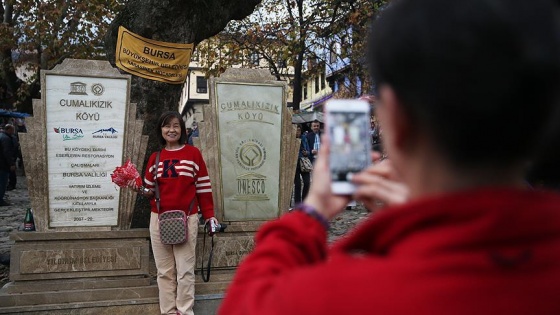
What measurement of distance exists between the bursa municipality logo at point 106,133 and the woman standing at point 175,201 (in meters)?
0.63

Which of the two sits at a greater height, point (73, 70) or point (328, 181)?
point (73, 70)

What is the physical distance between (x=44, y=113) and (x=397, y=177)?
205 inches

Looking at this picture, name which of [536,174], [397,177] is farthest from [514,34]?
[536,174]

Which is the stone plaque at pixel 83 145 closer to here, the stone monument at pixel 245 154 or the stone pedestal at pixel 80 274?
the stone pedestal at pixel 80 274

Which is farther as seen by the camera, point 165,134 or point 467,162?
point 165,134

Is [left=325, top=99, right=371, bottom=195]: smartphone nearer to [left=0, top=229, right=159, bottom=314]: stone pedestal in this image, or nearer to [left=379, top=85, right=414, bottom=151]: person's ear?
[left=379, top=85, right=414, bottom=151]: person's ear

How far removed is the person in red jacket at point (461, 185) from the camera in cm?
91

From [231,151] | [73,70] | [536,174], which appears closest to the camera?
[536,174]

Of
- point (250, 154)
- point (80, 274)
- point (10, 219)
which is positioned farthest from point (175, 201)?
point (10, 219)

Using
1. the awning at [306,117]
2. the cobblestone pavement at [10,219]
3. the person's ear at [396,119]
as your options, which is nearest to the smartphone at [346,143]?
the person's ear at [396,119]

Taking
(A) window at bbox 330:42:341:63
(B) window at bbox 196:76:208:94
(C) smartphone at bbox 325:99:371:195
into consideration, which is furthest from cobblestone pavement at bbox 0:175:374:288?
(B) window at bbox 196:76:208:94

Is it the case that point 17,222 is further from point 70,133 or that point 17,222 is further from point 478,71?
point 478,71

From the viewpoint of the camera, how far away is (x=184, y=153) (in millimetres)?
5504

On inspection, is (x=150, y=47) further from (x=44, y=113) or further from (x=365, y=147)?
(x=365, y=147)
